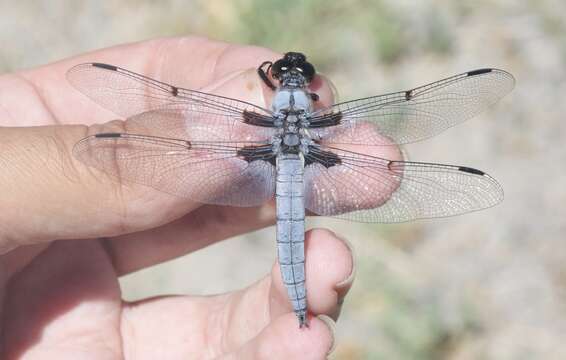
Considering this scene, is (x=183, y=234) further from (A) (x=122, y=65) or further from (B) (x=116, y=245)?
(A) (x=122, y=65)

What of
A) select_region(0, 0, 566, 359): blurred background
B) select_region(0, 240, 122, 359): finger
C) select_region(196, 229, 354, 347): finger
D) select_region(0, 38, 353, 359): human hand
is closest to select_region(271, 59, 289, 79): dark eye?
select_region(0, 38, 353, 359): human hand

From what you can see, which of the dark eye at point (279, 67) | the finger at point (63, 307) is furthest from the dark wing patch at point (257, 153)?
the finger at point (63, 307)

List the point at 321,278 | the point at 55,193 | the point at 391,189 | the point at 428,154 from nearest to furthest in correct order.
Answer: the point at 55,193 → the point at 321,278 → the point at 391,189 → the point at 428,154

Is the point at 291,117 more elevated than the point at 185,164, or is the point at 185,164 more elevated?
the point at 291,117

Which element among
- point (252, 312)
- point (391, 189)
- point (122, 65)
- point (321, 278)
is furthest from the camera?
point (122, 65)

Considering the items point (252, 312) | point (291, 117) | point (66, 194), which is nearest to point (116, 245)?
point (252, 312)

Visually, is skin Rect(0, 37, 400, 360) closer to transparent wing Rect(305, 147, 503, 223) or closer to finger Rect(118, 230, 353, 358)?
finger Rect(118, 230, 353, 358)

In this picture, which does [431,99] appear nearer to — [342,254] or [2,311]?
[342,254]
